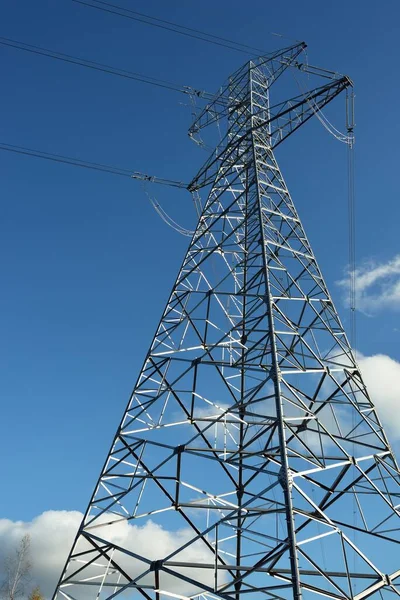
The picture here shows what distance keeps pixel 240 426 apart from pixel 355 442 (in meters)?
3.58

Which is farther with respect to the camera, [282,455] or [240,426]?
[240,426]

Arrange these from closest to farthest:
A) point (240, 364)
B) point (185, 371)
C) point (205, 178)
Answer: point (240, 364) < point (185, 371) < point (205, 178)

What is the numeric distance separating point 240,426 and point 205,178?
34.3ft

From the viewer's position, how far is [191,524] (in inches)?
501

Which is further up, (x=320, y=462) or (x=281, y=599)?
(x=320, y=462)

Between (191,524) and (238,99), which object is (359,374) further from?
(238,99)

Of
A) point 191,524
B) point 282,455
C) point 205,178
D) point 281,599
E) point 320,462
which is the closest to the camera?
point 282,455

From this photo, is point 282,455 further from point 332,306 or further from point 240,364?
point 332,306

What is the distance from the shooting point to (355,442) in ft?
42.4

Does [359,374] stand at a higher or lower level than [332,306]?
lower

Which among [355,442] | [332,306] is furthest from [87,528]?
[332,306]

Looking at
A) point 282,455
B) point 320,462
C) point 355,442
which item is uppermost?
point 355,442

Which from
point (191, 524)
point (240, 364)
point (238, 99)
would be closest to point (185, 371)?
point (240, 364)

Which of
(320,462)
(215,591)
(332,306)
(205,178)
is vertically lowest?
(215,591)
